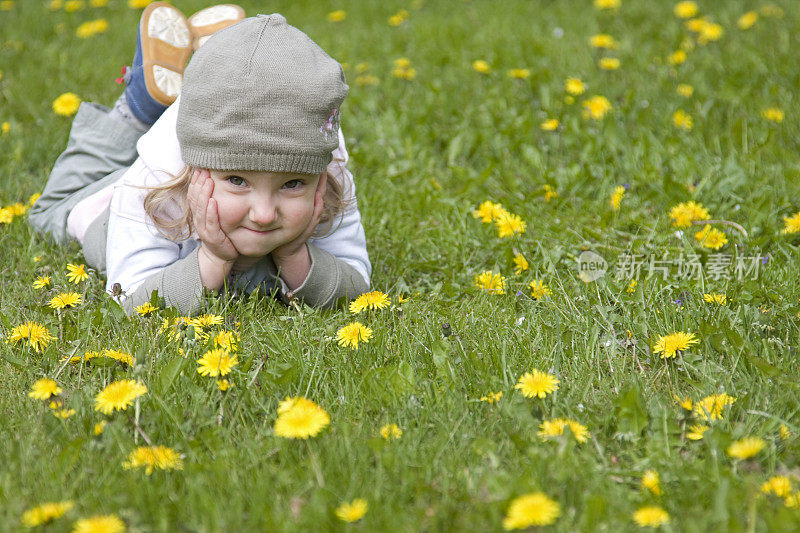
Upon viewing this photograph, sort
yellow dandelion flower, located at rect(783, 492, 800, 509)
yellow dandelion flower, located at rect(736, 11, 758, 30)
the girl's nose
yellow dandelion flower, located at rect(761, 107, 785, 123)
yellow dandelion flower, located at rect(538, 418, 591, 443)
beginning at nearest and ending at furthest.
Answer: yellow dandelion flower, located at rect(783, 492, 800, 509), yellow dandelion flower, located at rect(538, 418, 591, 443), the girl's nose, yellow dandelion flower, located at rect(761, 107, 785, 123), yellow dandelion flower, located at rect(736, 11, 758, 30)

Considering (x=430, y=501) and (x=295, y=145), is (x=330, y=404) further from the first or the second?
(x=295, y=145)

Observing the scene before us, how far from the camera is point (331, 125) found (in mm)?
2322

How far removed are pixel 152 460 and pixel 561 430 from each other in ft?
2.84

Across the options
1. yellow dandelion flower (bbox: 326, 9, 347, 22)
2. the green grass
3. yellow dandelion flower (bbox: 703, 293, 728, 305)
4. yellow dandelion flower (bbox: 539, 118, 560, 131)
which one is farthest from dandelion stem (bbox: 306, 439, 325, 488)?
yellow dandelion flower (bbox: 326, 9, 347, 22)

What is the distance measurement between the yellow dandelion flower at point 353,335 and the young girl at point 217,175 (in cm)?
30

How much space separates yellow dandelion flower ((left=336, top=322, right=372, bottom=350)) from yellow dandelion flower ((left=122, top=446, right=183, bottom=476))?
0.62 metres

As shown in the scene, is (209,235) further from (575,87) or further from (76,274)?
(575,87)

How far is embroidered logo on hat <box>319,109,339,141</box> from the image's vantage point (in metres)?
2.28

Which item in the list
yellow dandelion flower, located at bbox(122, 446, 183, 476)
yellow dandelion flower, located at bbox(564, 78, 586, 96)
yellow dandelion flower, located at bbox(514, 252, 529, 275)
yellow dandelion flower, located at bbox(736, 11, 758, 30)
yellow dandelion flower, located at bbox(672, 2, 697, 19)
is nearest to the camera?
yellow dandelion flower, located at bbox(122, 446, 183, 476)

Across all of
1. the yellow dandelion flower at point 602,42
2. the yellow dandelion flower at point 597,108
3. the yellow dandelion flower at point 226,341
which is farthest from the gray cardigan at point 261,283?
the yellow dandelion flower at point 602,42

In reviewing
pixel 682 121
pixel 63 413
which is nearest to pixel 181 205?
pixel 63 413

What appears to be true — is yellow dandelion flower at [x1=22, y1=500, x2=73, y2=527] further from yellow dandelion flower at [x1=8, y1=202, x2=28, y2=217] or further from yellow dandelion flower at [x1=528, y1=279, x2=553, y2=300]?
yellow dandelion flower at [x1=8, y1=202, x2=28, y2=217]

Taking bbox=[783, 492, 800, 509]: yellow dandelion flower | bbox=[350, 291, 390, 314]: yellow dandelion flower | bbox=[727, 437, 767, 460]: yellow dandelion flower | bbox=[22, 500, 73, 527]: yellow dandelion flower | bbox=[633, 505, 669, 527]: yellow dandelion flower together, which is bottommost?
bbox=[350, 291, 390, 314]: yellow dandelion flower

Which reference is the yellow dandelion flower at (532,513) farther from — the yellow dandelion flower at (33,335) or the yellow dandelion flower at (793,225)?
the yellow dandelion flower at (793,225)
